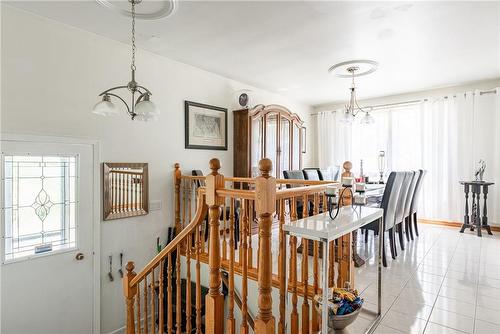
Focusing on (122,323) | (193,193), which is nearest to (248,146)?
(193,193)

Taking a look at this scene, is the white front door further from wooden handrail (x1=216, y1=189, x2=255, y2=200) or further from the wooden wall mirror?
wooden handrail (x1=216, y1=189, x2=255, y2=200)

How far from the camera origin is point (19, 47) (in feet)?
7.82

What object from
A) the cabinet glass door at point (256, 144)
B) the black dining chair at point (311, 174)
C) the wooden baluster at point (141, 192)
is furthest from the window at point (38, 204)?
the black dining chair at point (311, 174)

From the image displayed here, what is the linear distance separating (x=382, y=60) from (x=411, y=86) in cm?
173

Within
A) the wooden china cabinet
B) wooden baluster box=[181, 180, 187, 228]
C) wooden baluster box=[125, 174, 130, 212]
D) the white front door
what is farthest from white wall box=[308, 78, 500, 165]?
the white front door

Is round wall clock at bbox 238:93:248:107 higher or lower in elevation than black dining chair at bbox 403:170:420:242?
higher

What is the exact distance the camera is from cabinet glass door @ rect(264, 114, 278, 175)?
4535 millimetres

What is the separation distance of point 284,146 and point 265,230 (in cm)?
365

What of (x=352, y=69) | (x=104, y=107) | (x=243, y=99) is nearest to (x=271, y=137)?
(x=243, y=99)

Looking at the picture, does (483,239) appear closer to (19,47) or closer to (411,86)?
(411,86)

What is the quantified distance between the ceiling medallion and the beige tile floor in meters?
2.83

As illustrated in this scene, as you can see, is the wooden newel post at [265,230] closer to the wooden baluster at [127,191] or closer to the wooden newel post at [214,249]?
the wooden newel post at [214,249]

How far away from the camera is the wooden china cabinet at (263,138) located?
420 centimetres

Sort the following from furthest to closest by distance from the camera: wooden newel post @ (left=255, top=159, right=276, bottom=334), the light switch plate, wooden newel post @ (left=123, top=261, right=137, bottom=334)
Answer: the light switch plate < wooden newel post @ (left=123, top=261, right=137, bottom=334) < wooden newel post @ (left=255, top=159, right=276, bottom=334)
